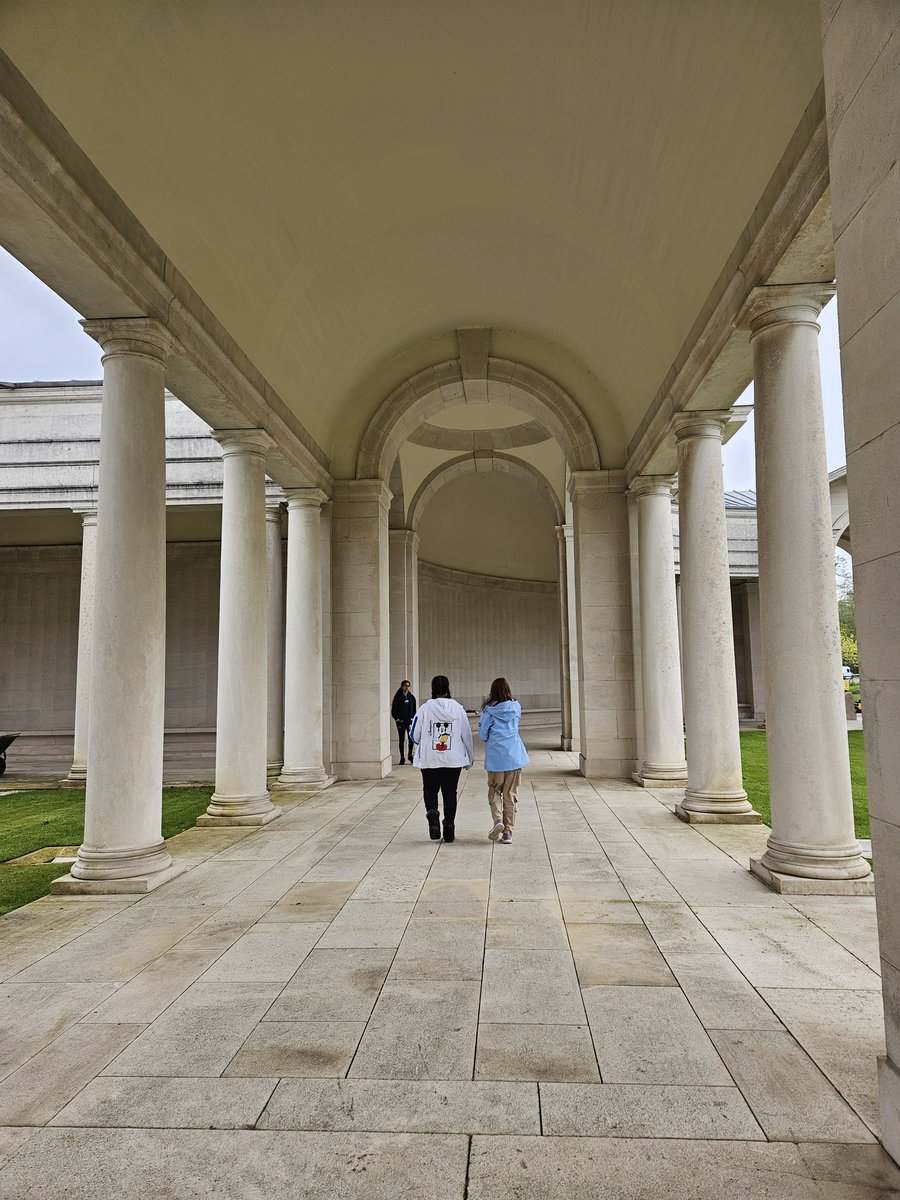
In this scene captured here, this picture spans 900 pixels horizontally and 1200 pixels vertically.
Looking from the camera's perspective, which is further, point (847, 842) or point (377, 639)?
point (377, 639)

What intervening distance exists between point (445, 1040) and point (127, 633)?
5.54 m

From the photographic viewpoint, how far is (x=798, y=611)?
7715 mm

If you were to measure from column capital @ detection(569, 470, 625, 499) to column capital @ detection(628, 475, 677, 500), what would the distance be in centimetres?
72

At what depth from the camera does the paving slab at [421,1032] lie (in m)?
4.10

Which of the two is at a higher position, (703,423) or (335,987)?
(703,423)

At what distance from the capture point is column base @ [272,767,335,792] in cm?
1492

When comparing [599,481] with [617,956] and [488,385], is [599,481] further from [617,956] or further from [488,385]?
[617,956]

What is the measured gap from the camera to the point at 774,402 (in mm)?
7953

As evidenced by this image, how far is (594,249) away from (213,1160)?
1142 cm

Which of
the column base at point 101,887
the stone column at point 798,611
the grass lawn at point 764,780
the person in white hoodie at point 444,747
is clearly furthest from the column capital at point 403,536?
the column base at point 101,887

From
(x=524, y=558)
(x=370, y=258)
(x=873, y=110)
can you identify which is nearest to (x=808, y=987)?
(x=873, y=110)

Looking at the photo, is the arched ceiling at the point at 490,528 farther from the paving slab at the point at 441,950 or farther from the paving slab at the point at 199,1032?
the paving slab at the point at 199,1032

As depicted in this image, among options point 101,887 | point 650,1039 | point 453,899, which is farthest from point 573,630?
point 650,1039

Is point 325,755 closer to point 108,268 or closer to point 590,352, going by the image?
point 590,352
